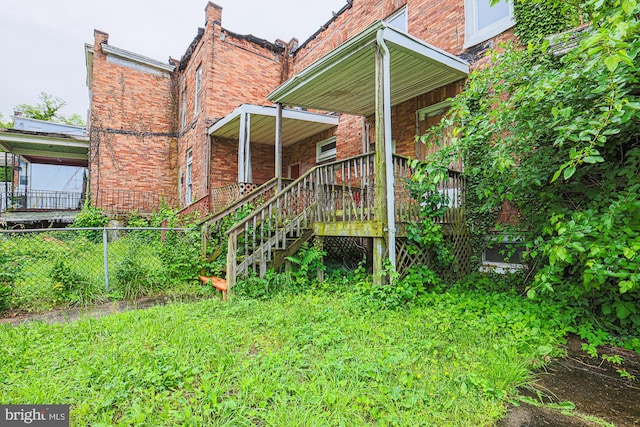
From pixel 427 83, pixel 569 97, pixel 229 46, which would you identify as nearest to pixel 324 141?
pixel 427 83

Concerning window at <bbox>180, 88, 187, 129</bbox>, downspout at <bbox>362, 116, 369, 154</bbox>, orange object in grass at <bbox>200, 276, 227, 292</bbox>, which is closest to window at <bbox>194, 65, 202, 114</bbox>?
window at <bbox>180, 88, 187, 129</bbox>

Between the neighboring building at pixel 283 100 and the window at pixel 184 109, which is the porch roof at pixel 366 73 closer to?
the neighboring building at pixel 283 100

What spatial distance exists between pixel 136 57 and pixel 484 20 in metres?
13.3

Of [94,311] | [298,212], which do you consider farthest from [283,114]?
[94,311]

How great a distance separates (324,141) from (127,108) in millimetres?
9007

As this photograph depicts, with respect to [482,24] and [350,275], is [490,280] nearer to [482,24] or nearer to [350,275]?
[350,275]

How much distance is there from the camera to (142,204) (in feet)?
41.5

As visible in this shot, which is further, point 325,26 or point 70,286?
point 325,26

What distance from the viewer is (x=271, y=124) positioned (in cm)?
945

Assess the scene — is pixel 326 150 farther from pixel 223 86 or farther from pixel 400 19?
pixel 223 86

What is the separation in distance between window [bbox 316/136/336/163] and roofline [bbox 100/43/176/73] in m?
8.87

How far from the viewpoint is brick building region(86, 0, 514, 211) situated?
6781 mm

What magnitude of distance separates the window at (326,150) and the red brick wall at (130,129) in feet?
24.1

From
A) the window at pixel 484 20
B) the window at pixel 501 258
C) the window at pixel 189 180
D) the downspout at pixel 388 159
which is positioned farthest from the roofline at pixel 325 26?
the window at pixel 501 258
